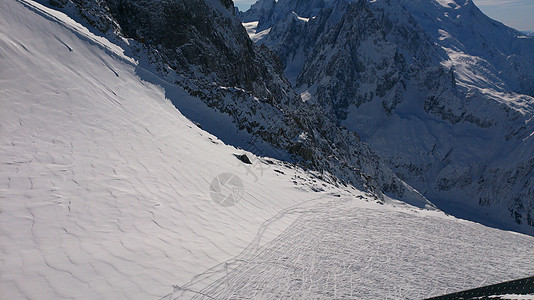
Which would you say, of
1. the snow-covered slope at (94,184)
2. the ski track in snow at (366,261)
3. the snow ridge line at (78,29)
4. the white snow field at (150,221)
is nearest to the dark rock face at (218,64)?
the snow ridge line at (78,29)

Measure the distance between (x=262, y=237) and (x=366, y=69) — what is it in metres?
157

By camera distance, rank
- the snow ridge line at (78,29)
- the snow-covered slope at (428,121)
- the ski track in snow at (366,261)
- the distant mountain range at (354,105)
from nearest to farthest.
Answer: the ski track in snow at (366,261)
the snow ridge line at (78,29)
the distant mountain range at (354,105)
the snow-covered slope at (428,121)

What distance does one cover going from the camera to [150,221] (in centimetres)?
998

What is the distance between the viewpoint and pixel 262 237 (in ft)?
39.9

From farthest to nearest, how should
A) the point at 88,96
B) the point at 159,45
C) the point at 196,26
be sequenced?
the point at 196,26 < the point at 159,45 < the point at 88,96

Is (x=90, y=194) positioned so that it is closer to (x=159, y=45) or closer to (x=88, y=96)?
(x=88, y=96)

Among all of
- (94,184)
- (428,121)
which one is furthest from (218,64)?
(428,121)

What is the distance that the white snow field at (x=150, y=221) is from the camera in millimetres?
7664

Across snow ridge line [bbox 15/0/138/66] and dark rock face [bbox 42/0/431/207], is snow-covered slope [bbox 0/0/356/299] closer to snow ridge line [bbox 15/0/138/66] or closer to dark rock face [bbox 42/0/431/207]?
snow ridge line [bbox 15/0/138/66]

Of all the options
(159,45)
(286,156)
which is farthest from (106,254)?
(159,45)

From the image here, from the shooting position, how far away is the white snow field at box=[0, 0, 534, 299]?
7.66 metres

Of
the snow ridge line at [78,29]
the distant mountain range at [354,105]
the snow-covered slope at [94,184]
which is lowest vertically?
the snow-covered slope at [94,184]

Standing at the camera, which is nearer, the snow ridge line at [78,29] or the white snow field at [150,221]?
the white snow field at [150,221]

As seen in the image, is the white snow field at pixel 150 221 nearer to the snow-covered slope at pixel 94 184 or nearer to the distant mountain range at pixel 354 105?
the snow-covered slope at pixel 94 184
